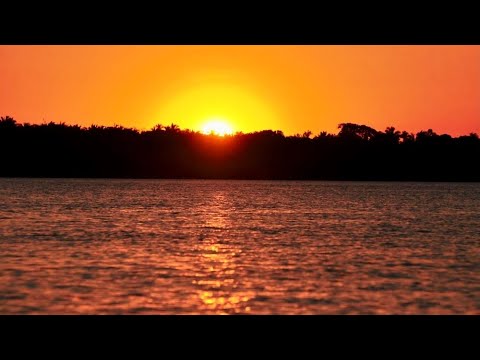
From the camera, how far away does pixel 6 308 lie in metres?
16.3

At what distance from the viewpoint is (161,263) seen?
2694cm

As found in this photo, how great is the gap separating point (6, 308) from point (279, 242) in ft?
70.7
